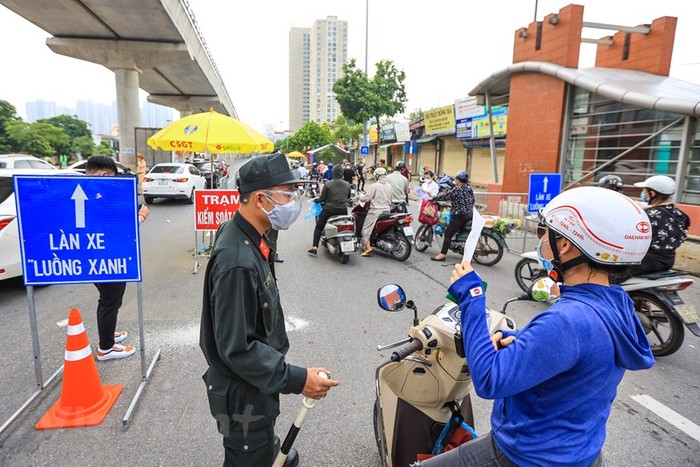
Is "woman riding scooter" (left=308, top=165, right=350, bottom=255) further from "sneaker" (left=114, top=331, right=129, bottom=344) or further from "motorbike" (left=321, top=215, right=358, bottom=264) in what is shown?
"sneaker" (left=114, top=331, right=129, bottom=344)

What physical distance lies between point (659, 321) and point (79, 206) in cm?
569

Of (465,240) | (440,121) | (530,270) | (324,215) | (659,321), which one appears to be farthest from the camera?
(440,121)

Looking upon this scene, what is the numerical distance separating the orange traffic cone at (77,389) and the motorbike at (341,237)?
4.83 meters

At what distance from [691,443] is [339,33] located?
393 feet

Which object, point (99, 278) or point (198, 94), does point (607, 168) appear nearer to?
point (99, 278)

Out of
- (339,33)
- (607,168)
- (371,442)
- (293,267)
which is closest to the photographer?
(371,442)

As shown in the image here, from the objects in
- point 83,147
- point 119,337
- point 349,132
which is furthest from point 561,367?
point 83,147

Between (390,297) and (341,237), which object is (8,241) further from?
(390,297)

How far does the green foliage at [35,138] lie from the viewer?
4506 cm

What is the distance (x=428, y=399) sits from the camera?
203cm

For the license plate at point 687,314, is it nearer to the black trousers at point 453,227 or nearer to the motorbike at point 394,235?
the black trousers at point 453,227

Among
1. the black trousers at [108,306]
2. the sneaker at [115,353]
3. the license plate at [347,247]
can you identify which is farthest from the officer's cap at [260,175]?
the license plate at [347,247]

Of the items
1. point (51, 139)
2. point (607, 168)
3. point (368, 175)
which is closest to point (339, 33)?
point (51, 139)

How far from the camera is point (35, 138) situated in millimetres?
46219
